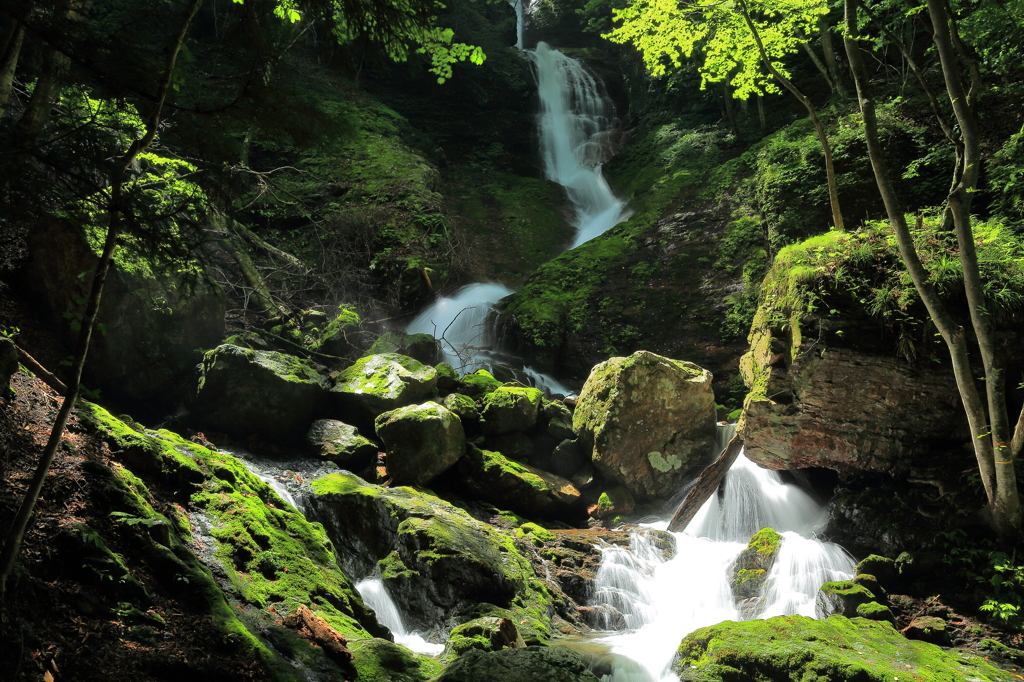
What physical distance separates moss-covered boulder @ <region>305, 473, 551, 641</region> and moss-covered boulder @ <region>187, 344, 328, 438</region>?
6.65ft

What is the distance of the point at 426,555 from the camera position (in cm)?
603

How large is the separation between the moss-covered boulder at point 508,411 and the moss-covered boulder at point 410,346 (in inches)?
86.3

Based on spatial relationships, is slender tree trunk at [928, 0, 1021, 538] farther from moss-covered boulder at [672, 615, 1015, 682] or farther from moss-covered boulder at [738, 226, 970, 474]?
moss-covered boulder at [672, 615, 1015, 682]

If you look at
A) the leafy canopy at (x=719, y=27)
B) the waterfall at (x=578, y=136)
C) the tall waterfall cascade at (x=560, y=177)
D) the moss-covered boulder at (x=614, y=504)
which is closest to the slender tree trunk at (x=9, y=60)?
the leafy canopy at (x=719, y=27)

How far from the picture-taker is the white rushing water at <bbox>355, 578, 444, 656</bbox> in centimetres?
542

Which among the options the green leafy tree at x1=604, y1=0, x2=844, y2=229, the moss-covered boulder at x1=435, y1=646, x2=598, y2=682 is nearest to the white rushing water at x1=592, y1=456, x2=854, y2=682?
the moss-covered boulder at x1=435, y1=646, x2=598, y2=682

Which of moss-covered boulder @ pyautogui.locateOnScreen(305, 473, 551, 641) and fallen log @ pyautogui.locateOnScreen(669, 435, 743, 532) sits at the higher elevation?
fallen log @ pyautogui.locateOnScreen(669, 435, 743, 532)

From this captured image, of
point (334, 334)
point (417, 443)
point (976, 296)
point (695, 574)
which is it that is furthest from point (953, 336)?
point (334, 334)

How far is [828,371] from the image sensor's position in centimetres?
726

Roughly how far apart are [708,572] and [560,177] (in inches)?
716

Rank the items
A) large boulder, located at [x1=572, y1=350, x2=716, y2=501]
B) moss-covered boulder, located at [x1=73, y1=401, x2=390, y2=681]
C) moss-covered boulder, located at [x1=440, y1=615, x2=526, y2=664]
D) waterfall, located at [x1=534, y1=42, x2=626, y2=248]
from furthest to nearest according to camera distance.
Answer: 1. waterfall, located at [x1=534, y1=42, x2=626, y2=248]
2. large boulder, located at [x1=572, y1=350, x2=716, y2=501]
3. moss-covered boulder, located at [x1=440, y1=615, x2=526, y2=664]
4. moss-covered boulder, located at [x1=73, y1=401, x2=390, y2=681]

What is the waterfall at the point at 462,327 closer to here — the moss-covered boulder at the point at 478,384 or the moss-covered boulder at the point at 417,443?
the moss-covered boulder at the point at 478,384

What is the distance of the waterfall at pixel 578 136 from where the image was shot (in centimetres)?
2047

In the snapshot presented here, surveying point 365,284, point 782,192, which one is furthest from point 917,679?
point 365,284
